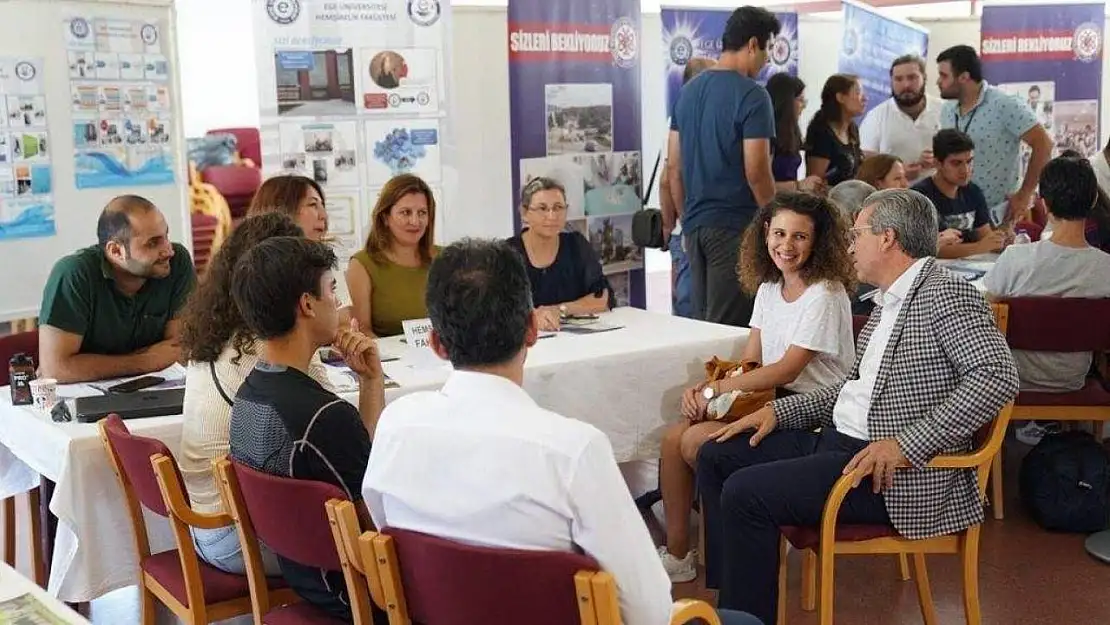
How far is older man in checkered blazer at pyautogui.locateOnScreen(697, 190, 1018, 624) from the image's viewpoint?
8.58 ft

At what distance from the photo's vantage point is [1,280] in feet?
15.2

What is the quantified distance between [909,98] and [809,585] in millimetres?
3770

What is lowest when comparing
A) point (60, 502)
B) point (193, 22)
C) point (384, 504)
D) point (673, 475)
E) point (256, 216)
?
point (673, 475)

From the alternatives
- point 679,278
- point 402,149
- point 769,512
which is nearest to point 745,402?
point 769,512

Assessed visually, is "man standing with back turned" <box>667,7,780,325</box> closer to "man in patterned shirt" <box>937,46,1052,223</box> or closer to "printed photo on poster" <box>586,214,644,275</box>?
"printed photo on poster" <box>586,214,644,275</box>

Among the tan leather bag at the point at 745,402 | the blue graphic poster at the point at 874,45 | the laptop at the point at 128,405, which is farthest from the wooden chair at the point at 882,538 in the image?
the blue graphic poster at the point at 874,45

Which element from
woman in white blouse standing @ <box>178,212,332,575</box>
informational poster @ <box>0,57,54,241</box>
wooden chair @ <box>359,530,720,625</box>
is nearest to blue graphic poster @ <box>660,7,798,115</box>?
informational poster @ <box>0,57,54,241</box>

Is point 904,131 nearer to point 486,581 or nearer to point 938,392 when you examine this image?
point 938,392

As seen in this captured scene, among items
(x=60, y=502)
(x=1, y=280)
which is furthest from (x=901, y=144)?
(x=60, y=502)

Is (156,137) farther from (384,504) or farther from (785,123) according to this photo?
(384,504)

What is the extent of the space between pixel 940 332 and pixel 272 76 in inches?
120

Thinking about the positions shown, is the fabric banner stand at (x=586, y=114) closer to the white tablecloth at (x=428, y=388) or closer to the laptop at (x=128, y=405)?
the white tablecloth at (x=428, y=388)

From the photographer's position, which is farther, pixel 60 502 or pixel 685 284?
pixel 685 284

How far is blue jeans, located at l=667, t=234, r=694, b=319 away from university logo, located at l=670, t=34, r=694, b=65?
906mm
